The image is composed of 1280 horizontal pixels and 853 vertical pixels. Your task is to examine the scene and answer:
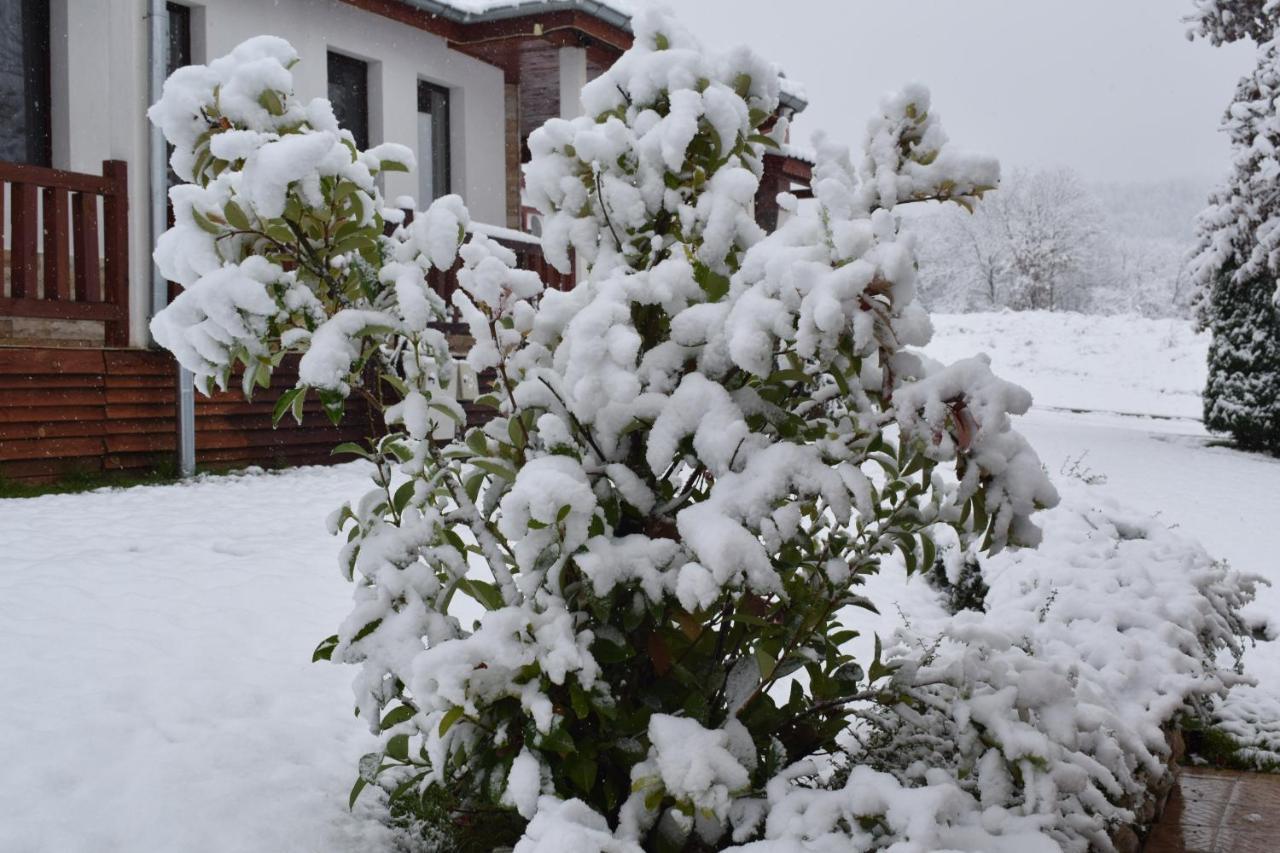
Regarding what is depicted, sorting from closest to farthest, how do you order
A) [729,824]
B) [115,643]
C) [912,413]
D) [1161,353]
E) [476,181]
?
[912,413] → [729,824] → [115,643] → [476,181] → [1161,353]

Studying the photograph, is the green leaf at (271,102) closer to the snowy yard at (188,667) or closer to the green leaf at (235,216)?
the green leaf at (235,216)

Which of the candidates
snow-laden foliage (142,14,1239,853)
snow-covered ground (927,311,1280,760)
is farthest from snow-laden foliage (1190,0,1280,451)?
snow-laden foliage (142,14,1239,853)

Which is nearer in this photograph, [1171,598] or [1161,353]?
[1171,598]

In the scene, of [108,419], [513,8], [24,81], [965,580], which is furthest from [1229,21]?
[108,419]

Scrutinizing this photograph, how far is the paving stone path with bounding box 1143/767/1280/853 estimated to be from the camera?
254 centimetres

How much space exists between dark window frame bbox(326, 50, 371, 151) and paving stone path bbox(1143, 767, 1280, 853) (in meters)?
8.94

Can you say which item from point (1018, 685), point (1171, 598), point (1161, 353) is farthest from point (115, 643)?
point (1161, 353)

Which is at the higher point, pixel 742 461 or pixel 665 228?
pixel 665 228

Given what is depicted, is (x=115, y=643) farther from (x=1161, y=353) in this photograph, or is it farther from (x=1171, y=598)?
(x=1161, y=353)

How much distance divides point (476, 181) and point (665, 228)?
973 centimetres

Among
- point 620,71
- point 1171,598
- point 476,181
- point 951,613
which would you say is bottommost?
point 951,613

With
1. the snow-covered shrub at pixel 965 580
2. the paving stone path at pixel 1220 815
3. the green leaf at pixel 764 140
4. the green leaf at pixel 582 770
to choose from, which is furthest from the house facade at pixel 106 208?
the paving stone path at pixel 1220 815

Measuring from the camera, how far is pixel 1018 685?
194cm

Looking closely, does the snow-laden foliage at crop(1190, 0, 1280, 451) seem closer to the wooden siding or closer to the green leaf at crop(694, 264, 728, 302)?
the wooden siding
